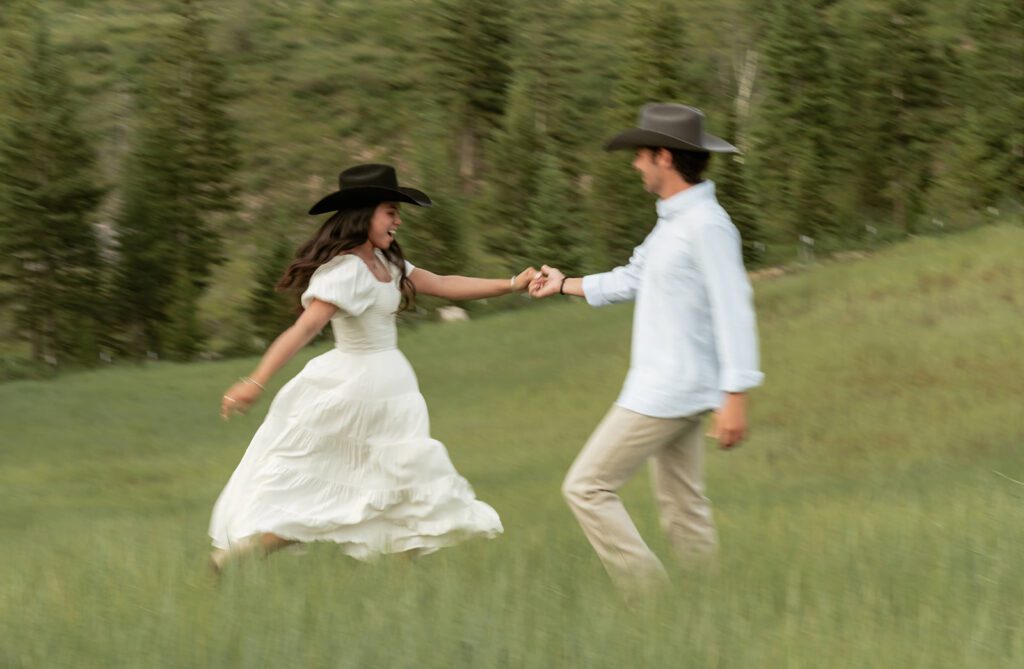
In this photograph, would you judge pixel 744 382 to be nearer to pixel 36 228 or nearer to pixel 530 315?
pixel 530 315

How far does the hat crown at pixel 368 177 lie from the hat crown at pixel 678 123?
149 cm

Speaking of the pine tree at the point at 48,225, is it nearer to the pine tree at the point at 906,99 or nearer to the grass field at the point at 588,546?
the grass field at the point at 588,546

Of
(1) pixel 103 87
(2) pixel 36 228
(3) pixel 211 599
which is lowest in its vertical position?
(1) pixel 103 87

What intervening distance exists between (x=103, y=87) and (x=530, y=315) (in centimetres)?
5537

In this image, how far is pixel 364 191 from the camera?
287 inches

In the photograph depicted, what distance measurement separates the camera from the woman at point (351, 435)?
718 centimetres

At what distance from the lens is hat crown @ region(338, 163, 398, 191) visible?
732cm

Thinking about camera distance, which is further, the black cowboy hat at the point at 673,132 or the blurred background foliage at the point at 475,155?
the blurred background foliage at the point at 475,155

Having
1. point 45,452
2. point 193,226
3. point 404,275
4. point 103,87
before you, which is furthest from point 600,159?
point 404,275

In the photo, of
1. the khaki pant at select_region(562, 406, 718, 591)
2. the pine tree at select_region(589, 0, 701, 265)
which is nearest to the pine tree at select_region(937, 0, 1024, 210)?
the pine tree at select_region(589, 0, 701, 265)

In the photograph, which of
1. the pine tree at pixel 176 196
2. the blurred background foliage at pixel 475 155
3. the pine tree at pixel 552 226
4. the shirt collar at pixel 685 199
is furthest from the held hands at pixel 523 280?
the pine tree at pixel 552 226

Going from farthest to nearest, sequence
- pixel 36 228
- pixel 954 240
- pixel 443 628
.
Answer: pixel 36 228
pixel 954 240
pixel 443 628

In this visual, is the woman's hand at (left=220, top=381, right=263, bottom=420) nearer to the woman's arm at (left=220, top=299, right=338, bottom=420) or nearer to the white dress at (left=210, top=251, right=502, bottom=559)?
the woman's arm at (left=220, top=299, right=338, bottom=420)

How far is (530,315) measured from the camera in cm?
4094
